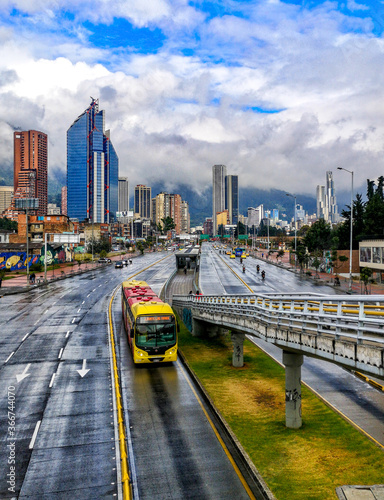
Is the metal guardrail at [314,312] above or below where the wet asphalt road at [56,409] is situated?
above

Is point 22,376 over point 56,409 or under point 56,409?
over

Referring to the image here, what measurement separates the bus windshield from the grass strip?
Answer: 112 inches

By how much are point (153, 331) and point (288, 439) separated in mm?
10997

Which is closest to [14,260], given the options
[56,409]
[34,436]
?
[56,409]

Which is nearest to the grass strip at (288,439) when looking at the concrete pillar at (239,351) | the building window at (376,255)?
the concrete pillar at (239,351)

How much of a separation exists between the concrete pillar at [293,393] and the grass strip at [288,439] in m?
0.39

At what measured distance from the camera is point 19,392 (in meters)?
22.1

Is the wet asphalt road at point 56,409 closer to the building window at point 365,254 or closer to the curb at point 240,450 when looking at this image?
the curb at point 240,450

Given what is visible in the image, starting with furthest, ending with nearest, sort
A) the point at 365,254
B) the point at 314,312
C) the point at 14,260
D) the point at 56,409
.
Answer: the point at 14,260, the point at 365,254, the point at 56,409, the point at 314,312

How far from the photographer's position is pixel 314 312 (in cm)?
1628

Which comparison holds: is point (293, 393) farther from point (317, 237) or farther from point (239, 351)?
point (317, 237)

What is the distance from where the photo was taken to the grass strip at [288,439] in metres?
14.0

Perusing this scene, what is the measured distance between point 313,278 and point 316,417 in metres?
60.2

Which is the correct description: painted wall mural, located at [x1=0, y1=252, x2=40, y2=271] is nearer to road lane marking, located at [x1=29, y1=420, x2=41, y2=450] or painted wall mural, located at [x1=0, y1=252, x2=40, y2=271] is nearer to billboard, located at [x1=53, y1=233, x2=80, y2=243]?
billboard, located at [x1=53, y1=233, x2=80, y2=243]
